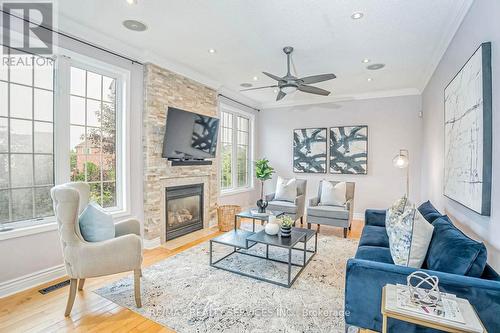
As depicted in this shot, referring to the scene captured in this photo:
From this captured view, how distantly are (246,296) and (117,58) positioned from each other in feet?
11.2

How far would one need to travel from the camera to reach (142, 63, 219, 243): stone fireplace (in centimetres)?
400

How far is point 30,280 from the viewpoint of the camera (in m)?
2.81

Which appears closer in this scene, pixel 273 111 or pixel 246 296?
pixel 246 296

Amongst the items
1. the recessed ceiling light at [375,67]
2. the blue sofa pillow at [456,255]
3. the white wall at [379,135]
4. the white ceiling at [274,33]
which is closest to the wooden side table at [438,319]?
the blue sofa pillow at [456,255]

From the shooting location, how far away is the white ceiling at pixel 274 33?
8.85 feet

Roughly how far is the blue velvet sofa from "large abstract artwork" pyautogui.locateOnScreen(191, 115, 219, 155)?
3.48 m

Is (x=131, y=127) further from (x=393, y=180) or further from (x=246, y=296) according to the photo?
(x=393, y=180)

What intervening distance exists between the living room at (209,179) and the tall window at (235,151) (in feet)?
2.49

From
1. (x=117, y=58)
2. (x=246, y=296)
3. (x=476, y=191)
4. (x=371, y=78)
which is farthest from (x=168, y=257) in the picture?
(x=371, y=78)

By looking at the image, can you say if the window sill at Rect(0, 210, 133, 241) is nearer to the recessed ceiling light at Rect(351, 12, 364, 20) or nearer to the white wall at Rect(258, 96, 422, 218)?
the recessed ceiling light at Rect(351, 12, 364, 20)

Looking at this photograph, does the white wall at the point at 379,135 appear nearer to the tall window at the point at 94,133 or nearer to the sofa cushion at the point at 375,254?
the sofa cushion at the point at 375,254

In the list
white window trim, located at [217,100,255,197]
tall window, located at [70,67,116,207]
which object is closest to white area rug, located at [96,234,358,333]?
tall window, located at [70,67,116,207]

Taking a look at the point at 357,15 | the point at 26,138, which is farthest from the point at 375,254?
the point at 26,138

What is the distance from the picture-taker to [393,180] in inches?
228
